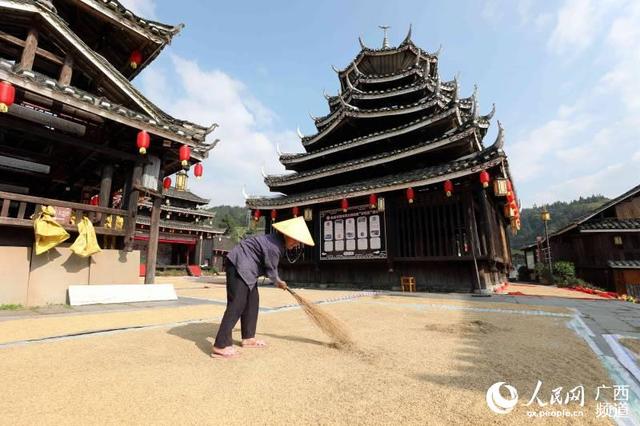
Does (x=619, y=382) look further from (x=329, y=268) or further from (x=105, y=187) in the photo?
(x=329, y=268)

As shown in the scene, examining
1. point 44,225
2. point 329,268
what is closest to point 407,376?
point 44,225

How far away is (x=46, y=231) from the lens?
5.36 metres

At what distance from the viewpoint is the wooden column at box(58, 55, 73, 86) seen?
253 inches

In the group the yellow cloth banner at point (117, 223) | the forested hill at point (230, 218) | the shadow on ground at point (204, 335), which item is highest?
the forested hill at point (230, 218)

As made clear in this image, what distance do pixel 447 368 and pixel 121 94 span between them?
8.92m

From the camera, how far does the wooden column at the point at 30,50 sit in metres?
5.97

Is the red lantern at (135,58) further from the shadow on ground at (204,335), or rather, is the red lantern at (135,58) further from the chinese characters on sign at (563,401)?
the chinese characters on sign at (563,401)

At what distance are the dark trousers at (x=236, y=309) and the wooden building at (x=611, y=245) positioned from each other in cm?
1965

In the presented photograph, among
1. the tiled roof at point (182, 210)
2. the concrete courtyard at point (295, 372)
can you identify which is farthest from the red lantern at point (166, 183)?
the tiled roof at point (182, 210)

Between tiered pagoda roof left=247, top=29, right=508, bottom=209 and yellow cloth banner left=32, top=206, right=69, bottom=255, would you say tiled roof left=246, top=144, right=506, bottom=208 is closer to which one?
tiered pagoda roof left=247, top=29, right=508, bottom=209

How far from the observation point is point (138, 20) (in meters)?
7.25

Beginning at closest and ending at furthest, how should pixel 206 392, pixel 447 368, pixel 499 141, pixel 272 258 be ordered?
pixel 206 392 < pixel 447 368 < pixel 272 258 < pixel 499 141

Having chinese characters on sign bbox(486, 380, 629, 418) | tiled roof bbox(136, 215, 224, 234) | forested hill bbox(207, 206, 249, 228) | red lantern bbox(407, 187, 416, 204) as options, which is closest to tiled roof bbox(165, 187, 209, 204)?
tiled roof bbox(136, 215, 224, 234)

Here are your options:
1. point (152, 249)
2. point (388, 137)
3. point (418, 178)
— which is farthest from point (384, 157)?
point (152, 249)
